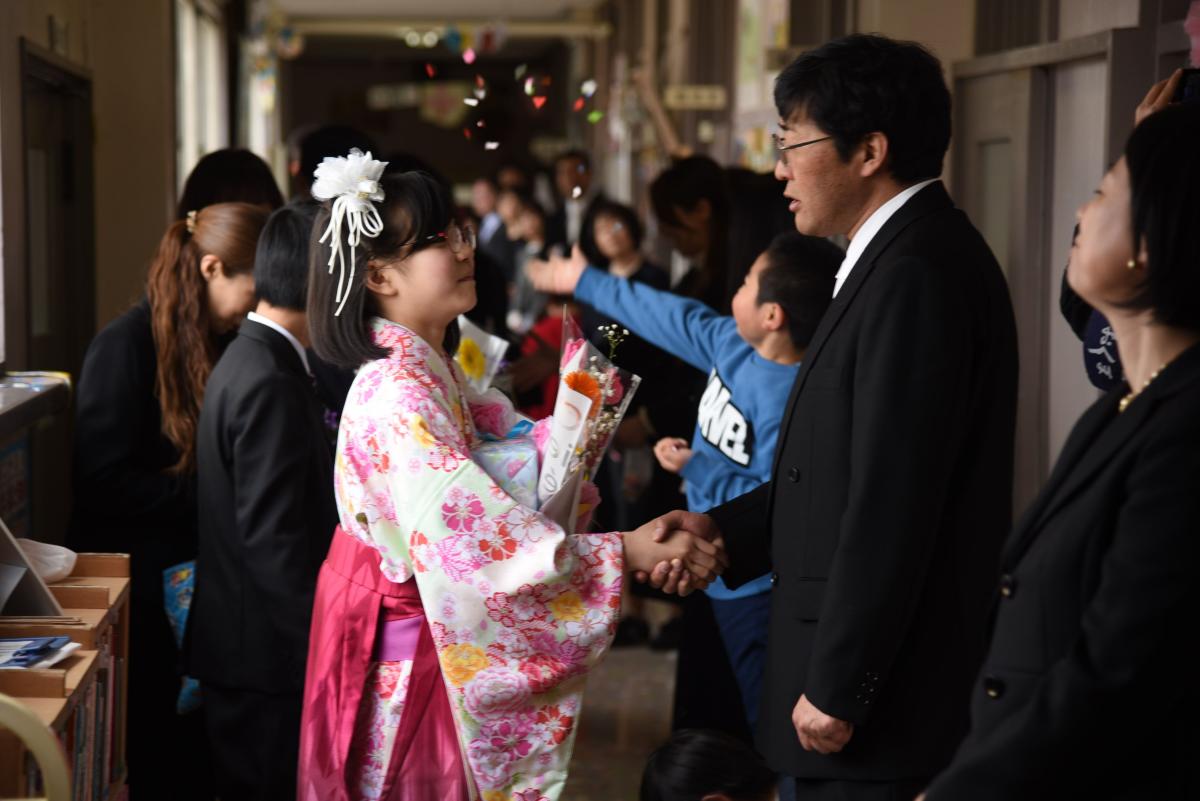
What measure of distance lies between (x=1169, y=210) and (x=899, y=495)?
520 mm

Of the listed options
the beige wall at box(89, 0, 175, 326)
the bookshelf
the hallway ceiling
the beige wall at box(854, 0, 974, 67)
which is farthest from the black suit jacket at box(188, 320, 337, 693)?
the hallway ceiling

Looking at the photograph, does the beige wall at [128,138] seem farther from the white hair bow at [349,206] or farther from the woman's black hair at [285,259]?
the white hair bow at [349,206]

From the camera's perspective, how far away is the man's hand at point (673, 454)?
2807 mm

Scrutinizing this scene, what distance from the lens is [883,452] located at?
1633 millimetres

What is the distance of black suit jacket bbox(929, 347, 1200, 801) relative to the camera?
3.86 ft

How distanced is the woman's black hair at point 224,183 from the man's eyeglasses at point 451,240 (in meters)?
1.45

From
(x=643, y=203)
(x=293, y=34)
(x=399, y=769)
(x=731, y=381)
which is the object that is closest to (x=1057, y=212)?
(x=731, y=381)

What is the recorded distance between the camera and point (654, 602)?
5594 millimetres

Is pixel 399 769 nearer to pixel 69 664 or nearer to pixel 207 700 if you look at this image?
pixel 69 664

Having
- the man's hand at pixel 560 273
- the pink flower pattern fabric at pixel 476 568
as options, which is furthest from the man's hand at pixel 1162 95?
the man's hand at pixel 560 273

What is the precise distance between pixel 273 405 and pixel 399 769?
775mm

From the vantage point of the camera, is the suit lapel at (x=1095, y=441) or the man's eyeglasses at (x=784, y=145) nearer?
the suit lapel at (x=1095, y=441)

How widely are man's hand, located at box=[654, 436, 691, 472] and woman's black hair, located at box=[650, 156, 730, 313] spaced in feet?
3.92

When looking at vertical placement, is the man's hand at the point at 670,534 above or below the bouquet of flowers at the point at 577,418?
below
